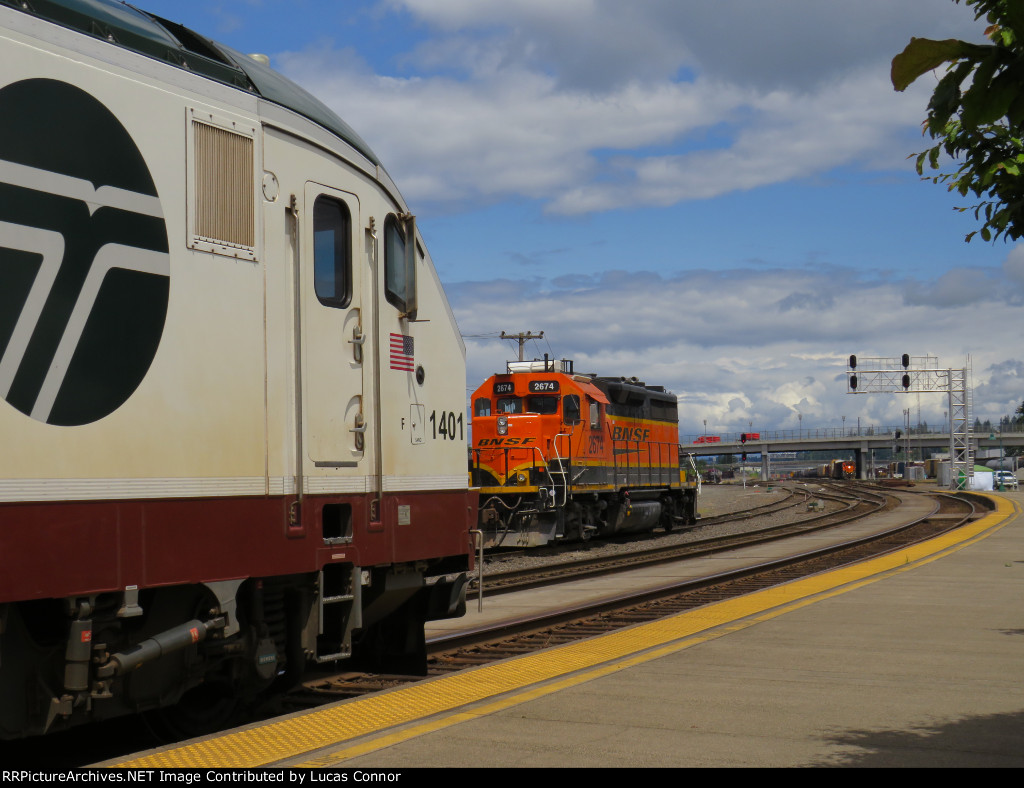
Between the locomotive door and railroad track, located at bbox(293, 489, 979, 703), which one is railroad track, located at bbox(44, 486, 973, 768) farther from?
the locomotive door

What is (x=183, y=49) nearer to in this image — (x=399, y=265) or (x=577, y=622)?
(x=399, y=265)

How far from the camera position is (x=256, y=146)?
19.6ft

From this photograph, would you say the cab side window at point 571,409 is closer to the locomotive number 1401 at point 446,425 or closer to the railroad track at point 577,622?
the railroad track at point 577,622

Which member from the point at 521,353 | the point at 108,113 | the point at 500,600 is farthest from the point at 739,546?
the point at 521,353

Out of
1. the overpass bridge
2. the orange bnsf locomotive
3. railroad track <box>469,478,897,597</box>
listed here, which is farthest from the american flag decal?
the overpass bridge

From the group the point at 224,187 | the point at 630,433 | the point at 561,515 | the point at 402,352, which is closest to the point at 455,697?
the point at 402,352

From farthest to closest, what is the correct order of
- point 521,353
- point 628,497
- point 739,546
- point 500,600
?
1. point 521,353
2. point 628,497
3. point 739,546
4. point 500,600

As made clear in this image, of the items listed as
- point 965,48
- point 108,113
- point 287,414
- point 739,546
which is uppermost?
point 108,113

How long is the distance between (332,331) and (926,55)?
4.07 meters

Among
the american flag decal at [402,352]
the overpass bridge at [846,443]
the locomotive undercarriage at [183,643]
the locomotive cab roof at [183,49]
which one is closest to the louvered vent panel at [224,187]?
the locomotive cab roof at [183,49]

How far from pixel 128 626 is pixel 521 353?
1882 inches

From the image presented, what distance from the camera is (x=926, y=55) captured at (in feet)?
10.0
